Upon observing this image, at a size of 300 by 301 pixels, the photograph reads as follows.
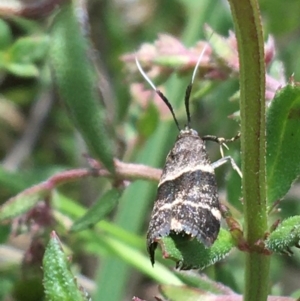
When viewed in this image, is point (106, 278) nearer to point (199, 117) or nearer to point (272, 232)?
point (199, 117)

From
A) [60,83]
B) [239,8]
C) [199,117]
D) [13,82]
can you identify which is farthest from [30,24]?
[239,8]

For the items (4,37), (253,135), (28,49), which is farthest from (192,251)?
(4,37)

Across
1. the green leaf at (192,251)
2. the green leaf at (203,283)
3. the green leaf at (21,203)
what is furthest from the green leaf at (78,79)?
the green leaf at (192,251)

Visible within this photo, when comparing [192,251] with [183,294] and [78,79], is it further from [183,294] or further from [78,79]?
[78,79]

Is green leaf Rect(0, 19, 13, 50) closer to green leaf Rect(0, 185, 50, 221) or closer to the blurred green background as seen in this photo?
the blurred green background

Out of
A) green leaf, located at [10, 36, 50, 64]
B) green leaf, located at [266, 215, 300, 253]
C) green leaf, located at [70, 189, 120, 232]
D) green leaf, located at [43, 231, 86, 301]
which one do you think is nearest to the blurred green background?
green leaf, located at [10, 36, 50, 64]
